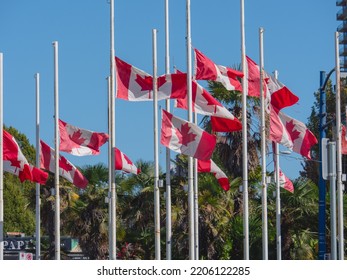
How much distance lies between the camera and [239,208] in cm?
5603

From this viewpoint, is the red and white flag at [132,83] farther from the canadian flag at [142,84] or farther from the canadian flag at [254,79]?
the canadian flag at [254,79]

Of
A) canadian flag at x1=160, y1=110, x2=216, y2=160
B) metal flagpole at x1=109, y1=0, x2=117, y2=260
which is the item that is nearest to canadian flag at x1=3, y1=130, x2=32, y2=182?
metal flagpole at x1=109, y1=0, x2=117, y2=260

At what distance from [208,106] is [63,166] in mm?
6634

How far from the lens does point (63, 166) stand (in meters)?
45.8

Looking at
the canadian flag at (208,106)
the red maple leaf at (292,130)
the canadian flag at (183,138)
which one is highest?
the canadian flag at (208,106)

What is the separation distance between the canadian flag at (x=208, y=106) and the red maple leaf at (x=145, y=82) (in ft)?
4.15

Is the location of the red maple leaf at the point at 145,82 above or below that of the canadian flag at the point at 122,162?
above

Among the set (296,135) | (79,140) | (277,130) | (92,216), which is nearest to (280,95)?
(277,130)

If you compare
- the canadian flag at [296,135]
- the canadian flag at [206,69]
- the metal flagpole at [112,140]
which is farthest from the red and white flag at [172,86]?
the canadian flag at [296,135]

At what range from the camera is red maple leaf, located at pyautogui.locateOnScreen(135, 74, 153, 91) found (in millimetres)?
41844

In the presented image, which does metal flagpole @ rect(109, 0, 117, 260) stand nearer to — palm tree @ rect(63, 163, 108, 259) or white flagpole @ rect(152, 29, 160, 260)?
white flagpole @ rect(152, 29, 160, 260)

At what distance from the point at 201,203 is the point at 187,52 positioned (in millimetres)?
12163

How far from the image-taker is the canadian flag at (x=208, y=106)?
41.8 m
